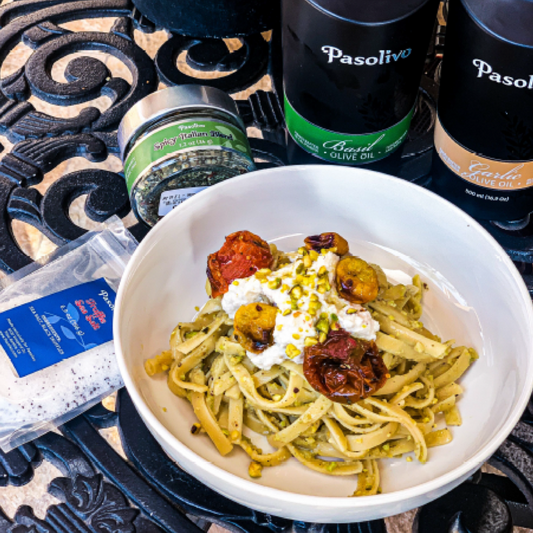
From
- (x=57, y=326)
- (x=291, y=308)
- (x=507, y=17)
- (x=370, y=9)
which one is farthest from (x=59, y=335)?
(x=507, y=17)

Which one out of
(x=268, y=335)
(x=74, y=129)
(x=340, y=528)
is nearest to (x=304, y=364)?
(x=268, y=335)

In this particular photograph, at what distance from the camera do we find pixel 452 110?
1105mm

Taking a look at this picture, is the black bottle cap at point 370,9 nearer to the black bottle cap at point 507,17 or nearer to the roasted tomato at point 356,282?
the black bottle cap at point 507,17

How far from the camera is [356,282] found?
98 cm

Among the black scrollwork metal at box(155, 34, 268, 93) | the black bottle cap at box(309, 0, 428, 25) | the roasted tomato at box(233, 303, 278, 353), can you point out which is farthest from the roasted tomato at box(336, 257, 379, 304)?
the black scrollwork metal at box(155, 34, 268, 93)

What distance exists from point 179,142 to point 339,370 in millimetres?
533

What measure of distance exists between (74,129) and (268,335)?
0.77 metres

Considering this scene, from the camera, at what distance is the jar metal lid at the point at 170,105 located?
1.25m

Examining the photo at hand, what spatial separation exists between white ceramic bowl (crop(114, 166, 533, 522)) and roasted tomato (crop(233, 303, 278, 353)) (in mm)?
165

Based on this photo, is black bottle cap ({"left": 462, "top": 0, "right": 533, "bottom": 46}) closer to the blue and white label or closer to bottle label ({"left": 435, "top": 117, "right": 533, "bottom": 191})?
bottle label ({"left": 435, "top": 117, "right": 533, "bottom": 191})

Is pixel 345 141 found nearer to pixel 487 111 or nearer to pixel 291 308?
pixel 487 111

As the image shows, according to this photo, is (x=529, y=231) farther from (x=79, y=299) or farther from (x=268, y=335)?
(x=79, y=299)

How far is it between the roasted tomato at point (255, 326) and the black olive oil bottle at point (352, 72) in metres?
0.39

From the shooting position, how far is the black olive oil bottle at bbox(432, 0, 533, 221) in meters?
0.92
